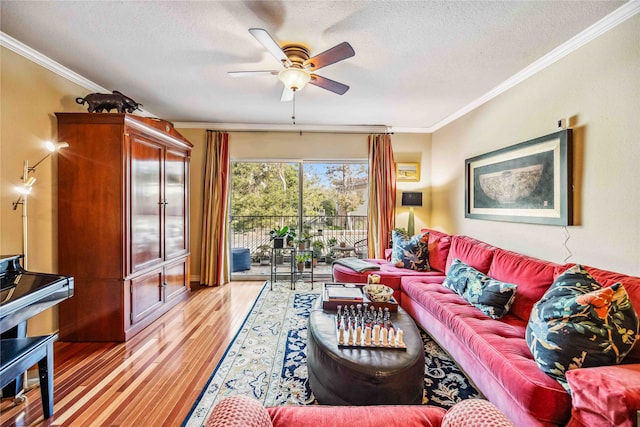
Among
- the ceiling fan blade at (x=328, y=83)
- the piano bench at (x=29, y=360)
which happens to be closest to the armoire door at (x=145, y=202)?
the piano bench at (x=29, y=360)

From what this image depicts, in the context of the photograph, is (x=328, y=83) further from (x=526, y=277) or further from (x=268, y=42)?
(x=526, y=277)

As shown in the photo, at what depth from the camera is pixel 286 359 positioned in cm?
226

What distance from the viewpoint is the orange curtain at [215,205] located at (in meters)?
4.38

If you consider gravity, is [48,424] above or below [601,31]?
below

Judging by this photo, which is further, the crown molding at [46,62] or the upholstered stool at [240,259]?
the upholstered stool at [240,259]

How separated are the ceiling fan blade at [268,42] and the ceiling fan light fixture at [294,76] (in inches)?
2.8

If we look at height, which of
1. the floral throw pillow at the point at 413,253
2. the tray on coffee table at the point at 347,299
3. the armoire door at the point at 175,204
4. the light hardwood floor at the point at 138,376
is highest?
the armoire door at the point at 175,204

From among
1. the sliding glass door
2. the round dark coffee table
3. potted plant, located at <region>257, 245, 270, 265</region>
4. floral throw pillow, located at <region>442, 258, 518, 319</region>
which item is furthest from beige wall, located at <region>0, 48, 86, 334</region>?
floral throw pillow, located at <region>442, 258, 518, 319</region>

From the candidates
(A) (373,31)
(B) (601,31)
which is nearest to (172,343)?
(A) (373,31)

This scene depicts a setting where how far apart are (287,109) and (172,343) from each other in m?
3.07

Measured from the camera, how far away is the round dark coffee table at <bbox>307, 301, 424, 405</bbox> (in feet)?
4.85

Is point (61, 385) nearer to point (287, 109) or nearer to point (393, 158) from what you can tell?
point (287, 109)

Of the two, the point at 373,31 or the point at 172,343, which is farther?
the point at 172,343

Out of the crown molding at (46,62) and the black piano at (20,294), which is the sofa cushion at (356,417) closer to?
the black piano at (20,294)
